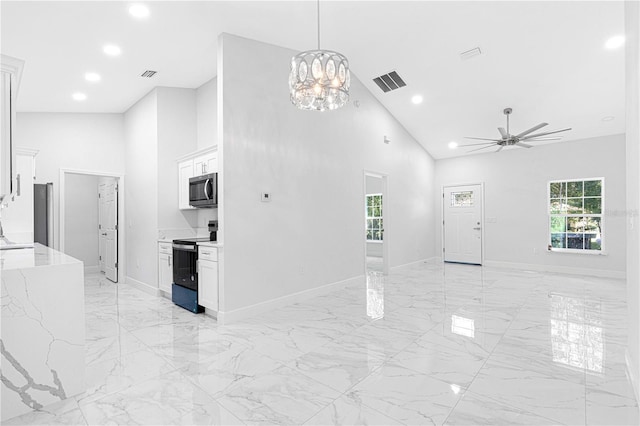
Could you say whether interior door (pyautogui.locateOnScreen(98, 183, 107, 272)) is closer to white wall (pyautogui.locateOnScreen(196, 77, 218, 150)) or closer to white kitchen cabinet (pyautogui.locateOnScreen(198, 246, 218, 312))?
white wall (pyautogui.locateOnScreen(196, 77, 218, 150))

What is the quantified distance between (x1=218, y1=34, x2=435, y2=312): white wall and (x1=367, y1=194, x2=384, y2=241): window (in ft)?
11.0

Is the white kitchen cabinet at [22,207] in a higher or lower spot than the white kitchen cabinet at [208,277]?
higher

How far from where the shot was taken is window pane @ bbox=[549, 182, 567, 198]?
23.0ft

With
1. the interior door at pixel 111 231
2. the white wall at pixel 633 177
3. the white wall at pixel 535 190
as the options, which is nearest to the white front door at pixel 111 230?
the interior door at pixel 111 231

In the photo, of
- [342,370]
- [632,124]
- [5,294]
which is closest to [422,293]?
[342,370]

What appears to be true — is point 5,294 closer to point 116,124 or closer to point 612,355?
point 612,355

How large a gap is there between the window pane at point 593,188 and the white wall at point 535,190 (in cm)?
12

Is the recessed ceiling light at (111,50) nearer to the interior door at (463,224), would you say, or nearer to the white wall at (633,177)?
the white wall at (633,177)

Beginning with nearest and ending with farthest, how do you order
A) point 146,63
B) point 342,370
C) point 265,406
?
point 265,406 < point 342,370 < point 146,63

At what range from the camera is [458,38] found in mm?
4543

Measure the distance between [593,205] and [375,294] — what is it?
5073 millimetres

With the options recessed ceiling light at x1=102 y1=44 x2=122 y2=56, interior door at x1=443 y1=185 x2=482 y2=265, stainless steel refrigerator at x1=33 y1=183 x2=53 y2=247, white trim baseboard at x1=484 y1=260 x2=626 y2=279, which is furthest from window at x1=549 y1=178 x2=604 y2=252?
stainless steel refrigerator at x1=33 y1=183 x2=53 y2=247

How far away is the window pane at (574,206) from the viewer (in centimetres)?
680

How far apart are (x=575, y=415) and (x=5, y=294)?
3.45m
